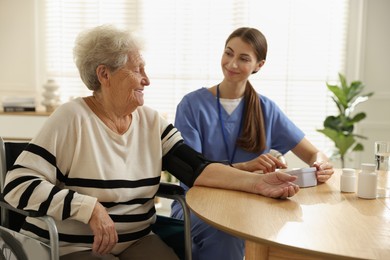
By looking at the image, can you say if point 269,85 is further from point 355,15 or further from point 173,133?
point 173,133

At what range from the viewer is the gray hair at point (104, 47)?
186cm

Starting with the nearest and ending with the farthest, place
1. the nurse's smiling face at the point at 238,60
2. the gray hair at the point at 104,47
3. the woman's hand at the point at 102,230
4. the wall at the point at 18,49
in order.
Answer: the woman's hand at the point at 102,230, the gray hair at the point at 104,47, the nurse's smiling face at the point at 238,60, the wall at the point at 18,49

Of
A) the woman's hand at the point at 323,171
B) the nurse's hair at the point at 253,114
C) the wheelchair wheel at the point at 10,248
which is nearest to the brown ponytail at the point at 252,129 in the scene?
the nurse's hair at the point at 253,114

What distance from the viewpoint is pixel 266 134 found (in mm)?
2443

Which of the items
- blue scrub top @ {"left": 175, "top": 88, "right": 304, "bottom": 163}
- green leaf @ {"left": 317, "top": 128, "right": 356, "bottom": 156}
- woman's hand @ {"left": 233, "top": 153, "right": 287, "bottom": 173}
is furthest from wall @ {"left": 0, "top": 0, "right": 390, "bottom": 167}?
woman's hand @ {"left": 233, "top": 153, "right": 287, "bottom": 173}

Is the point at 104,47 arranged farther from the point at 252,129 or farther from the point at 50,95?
the point at 50,95

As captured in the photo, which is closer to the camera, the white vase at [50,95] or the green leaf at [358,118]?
the green leaf at [358,118]

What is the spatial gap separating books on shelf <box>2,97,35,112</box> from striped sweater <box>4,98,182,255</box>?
256cm

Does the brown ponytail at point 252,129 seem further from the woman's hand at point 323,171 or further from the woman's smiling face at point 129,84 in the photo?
the woman's smiling face at point 129,84

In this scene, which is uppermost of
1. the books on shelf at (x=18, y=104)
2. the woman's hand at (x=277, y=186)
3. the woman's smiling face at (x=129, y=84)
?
the woman's smiling face at (x=129, y=84)

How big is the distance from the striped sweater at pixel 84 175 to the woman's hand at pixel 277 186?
1.33 ft

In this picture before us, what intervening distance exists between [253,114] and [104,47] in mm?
838

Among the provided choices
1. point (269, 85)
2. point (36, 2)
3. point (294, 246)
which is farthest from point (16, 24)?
point (294, 246)

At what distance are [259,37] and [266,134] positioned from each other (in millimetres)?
456
